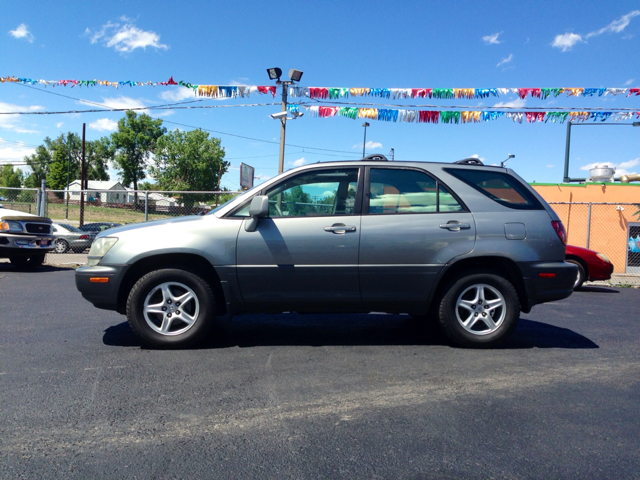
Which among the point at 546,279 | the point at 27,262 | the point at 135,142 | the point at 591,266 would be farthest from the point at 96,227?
the point at 135,142

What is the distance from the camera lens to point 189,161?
66.8 metres

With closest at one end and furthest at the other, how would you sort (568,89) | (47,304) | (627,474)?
(627,474) < (47,304) < (568,89)

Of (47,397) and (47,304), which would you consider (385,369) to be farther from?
(47,304)

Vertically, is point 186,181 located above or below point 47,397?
above

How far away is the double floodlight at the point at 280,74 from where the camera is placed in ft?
46.6

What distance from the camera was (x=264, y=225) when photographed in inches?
170

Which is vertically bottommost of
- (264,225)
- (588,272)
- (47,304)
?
(47,304)

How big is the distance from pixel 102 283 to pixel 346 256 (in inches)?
89.4

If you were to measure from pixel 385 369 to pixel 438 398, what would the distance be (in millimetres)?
669

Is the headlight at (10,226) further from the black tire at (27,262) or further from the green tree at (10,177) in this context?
the green tree at (10,177)

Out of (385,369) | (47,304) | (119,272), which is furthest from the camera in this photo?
(47,304)

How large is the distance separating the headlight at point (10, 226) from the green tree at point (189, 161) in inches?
2304

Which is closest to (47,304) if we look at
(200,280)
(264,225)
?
(200,280)

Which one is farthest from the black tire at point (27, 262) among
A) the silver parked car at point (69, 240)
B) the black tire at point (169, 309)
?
the black tire at point (169, 309)
